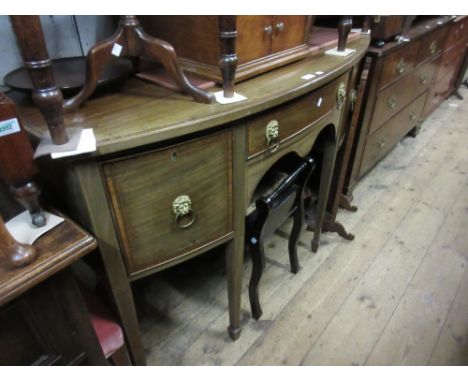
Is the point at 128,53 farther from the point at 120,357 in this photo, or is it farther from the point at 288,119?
the point at 120,357

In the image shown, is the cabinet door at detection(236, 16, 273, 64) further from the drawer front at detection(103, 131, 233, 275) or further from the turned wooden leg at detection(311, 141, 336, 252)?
the turned wooden leg at detection(311, 141, 336, 252)

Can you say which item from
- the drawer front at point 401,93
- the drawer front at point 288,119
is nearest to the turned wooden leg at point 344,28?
the drawer front at point 288,119

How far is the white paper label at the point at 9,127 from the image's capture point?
478 mm

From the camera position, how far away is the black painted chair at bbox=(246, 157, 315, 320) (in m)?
1.00

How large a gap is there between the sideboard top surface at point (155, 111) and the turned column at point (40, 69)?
68 mm

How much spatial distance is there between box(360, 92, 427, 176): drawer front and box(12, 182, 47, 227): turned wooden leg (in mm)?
1612

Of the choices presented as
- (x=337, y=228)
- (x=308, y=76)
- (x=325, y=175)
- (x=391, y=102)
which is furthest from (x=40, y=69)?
(x=391, y=102)

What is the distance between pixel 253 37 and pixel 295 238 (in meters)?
0.78

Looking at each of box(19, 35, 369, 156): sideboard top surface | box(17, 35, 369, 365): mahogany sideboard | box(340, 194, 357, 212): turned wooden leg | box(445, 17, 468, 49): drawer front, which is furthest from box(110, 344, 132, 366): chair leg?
box(445, 17, 468, 49): drawer front

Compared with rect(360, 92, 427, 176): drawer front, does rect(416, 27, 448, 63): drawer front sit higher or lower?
higher

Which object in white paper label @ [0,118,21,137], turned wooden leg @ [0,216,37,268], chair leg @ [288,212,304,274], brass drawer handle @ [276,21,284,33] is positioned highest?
brass drawer handle @ [276,21,284,33]

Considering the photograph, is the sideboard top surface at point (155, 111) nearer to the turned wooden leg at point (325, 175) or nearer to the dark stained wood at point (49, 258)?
the dark stained wood at point (49, 258)

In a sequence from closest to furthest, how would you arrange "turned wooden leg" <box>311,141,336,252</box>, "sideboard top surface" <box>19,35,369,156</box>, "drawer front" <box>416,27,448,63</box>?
"sideboard top surface" <box>19,35,369,156</box> < "turned wooden leg" <box>311,141,336,252</box> < "drawer front" <box>416,27,448,63</box>

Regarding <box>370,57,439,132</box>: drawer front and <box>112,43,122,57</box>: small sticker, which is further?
<box>370,57,439,132</box>: drawer front
